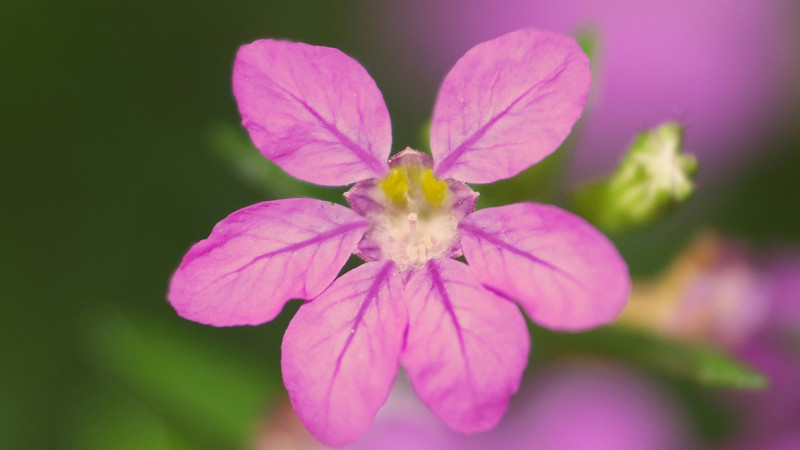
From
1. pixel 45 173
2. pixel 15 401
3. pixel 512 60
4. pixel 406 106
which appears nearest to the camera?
pixel 512 60

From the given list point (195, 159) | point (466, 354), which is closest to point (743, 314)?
point (466, 354)

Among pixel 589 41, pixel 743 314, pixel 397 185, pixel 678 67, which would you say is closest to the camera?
pixel 397 185

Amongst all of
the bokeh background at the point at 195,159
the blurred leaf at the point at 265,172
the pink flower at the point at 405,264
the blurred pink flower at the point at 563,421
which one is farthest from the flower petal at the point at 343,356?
the bokeh background at the point at 195,159

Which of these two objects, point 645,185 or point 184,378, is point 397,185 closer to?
point 645,185

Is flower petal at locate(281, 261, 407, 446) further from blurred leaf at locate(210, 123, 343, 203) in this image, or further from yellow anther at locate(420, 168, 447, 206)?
blurred leaf at locate(210, 123, 343, 203)

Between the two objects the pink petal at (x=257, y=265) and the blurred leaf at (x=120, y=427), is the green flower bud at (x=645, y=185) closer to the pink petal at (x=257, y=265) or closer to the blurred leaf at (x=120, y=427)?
the pink petal at (x=257, y=265)

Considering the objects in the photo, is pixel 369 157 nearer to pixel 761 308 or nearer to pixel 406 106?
pixel 761 308

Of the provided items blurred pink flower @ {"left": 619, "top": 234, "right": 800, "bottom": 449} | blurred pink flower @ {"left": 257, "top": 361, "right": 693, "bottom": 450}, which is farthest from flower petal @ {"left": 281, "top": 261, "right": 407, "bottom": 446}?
blurred pink flower @ {"left": 257, "top": 361, "right": 693, "bottom": 450}

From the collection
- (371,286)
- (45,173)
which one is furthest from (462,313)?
(45,173)
